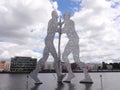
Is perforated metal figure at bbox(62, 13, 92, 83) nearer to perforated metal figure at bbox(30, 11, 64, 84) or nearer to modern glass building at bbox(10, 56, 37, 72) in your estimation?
perforated metal figure at bbox(30, 11, 64, 84)

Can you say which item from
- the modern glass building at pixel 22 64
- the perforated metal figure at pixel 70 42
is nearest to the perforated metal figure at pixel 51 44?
the perforated metal figure at pixel 70 42

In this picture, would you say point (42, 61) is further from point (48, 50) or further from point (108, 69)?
point (108, 69)

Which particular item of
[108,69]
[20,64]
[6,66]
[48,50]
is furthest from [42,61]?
[108,69]

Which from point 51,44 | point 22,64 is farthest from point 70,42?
point 22,64

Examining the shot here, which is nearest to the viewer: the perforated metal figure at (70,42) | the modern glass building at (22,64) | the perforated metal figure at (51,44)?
the perforated metal figure at (51,44)

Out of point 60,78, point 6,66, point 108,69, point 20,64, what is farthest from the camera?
point 108,69

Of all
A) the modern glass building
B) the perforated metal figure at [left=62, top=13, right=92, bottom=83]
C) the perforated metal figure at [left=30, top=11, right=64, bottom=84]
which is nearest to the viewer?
the perforated metal figure at [left=30, top=11, right=64, bottom=84]

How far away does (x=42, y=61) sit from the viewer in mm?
40312

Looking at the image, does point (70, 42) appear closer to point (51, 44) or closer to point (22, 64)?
point (51, 44)

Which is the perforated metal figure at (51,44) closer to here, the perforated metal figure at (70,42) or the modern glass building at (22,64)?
the perforated metal figure at (70,42)

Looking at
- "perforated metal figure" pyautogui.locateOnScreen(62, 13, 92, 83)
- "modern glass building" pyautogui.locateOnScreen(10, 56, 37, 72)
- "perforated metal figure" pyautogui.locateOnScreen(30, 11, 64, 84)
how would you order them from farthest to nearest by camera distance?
1. "modern glass building" pyautogui.locateOnScreen(10, 56, 37, 72)
2. "perforated metal figure" pyautogui.locateOnScreen(62, 13, 92, 83)
3. "perforated metal figure" pyautogui.locateOnScreen(30, 11, 64, 84)

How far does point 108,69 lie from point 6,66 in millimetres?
82439

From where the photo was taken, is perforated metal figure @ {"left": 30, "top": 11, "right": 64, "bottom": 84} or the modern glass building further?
the modern glass building

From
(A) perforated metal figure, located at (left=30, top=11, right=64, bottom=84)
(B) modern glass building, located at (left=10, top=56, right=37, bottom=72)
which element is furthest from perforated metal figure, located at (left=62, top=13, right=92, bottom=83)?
(B) modern glass building, located at (left=10, top=56, right=37, bottom=72)
